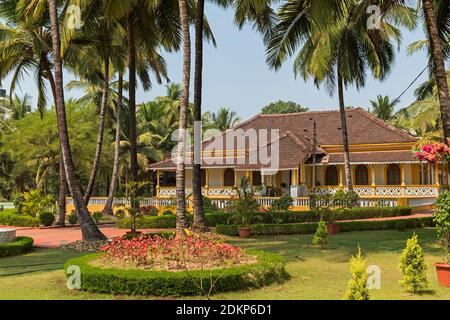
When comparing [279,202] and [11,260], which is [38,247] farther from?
[279,202]

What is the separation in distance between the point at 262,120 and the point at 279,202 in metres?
15.8

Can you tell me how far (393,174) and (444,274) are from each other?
24173mm

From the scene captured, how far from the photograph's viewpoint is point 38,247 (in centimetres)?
1625

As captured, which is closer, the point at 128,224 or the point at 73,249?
the point at 73,249

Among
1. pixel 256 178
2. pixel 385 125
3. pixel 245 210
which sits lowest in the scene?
pixel 245 210

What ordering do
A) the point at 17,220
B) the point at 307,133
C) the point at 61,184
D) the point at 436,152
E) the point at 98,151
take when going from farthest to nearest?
1. the point at 307,133
2. the point at 17,220
3. the point at 98,151
4. the point at 61,184
5. the point at 436,152

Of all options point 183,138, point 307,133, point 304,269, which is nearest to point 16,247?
point 183,138

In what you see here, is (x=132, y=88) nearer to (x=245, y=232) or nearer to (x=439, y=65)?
(x=245, y=232)

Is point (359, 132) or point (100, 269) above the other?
point (359, 132)

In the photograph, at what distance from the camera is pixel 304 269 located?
11.2m

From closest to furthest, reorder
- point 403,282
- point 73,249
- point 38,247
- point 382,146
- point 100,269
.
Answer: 1. point 403,282
2. point 100,269
3. point 73,249
4. point 38,247
5. point 382,146

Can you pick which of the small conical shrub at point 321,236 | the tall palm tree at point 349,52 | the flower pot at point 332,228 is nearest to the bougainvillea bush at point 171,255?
the small conical shrub at point 321,236

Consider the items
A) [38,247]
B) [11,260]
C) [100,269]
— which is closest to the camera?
[100,269]

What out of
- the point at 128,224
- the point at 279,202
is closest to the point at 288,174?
the point at 279,202
